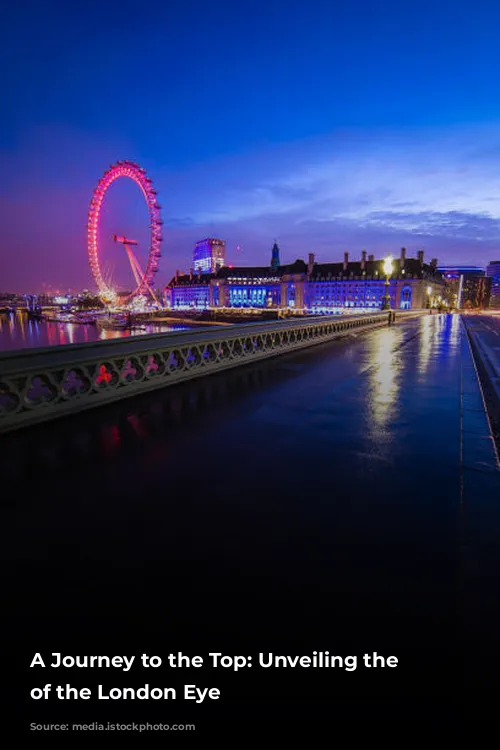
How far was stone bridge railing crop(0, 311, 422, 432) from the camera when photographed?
6141 mm

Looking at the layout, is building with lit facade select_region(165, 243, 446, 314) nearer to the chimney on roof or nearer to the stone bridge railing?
the chimney on roof

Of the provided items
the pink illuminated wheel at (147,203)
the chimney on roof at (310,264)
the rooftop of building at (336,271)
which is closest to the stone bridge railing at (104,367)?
the pink illuminated wheel at (147,203)

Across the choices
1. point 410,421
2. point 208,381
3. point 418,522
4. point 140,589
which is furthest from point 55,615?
point 208,381

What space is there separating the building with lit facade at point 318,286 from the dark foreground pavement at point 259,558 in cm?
11239

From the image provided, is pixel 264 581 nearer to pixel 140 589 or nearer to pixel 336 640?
pixel 336 640

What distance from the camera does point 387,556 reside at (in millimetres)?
3070

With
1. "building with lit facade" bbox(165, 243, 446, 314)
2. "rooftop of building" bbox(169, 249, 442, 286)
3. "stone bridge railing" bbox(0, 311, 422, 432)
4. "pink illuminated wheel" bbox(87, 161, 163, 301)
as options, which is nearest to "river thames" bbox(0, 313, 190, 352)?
"pink illuminated wheel" bbox(87, 161, 163, 301)

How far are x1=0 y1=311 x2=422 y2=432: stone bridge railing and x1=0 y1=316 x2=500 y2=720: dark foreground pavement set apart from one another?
0.66m

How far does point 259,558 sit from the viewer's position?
10.00ft

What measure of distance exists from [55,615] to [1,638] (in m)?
0.30

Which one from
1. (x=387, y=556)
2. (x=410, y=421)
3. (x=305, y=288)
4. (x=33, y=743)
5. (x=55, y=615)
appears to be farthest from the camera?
(x=305, y=288)

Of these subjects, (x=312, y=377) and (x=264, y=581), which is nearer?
(x=264, y=581)

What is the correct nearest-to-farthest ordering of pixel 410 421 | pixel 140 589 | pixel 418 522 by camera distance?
pixel 140 589 < pixel 418 522 < pixel 410 421

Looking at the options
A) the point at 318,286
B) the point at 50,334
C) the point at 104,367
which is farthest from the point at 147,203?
the point at 318,286
